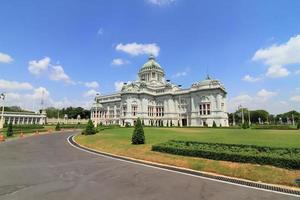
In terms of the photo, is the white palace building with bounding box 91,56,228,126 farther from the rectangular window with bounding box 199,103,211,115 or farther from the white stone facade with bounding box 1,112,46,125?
the white stone facade with bounding box 1,112,46,125

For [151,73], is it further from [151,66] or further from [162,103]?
[162,103]

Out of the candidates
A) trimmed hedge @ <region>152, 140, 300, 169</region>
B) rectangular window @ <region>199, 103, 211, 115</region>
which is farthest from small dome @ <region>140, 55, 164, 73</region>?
trimmed hedge @ <region>152, 140, 300, 169</region>

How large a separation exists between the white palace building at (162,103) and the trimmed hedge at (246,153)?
182ft

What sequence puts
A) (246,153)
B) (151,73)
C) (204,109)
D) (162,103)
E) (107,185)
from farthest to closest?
1. (151,73)
2. (162,103)
3. (204,109)
4. (246,153)
5. (107,185)

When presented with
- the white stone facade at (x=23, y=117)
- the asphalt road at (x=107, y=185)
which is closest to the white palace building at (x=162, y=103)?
the white stone facade at (x=23, y=117)

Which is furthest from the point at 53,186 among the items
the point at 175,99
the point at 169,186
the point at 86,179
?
the point at 175,99

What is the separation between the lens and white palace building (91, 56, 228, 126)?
7194cm

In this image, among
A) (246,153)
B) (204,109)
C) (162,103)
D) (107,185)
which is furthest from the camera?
(162,103)

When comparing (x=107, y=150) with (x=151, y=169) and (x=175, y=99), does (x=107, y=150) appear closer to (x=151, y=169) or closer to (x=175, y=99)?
(x=151, y=169)

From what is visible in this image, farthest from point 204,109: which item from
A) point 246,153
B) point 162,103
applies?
point 246,153

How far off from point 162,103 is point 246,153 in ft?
242

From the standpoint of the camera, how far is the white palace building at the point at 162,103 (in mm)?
71938

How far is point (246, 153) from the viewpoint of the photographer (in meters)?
13.8

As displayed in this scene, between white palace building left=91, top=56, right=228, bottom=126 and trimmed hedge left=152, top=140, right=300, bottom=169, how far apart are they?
182 ft
